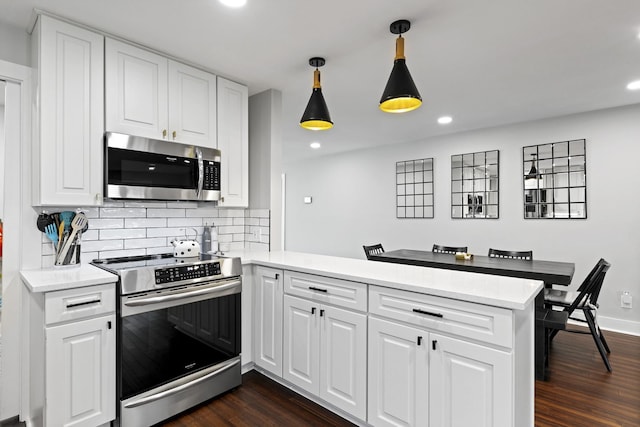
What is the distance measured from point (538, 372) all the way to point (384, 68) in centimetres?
279

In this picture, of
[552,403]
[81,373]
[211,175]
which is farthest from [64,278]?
[552,403]

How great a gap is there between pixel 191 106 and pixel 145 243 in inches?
45.9

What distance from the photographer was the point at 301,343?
2346 mm

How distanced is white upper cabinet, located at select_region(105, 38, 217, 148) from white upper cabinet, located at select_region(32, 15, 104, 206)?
0.28 ft

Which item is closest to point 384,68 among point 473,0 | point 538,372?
point 473,0

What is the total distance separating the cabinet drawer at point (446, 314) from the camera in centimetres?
149

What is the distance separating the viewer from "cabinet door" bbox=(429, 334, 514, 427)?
1483 mm

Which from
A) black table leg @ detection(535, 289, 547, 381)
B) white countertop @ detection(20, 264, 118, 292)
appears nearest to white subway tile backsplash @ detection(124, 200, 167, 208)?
white countertop @ detection(20, 264, 118, 292)

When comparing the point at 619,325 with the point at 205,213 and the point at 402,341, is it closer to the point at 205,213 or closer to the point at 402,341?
the point at 402,341

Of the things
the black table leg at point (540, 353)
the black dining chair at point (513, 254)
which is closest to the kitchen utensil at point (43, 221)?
the black table leg at point (540, 353)

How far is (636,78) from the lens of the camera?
3.05 meters

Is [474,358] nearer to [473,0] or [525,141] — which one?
[473,0]

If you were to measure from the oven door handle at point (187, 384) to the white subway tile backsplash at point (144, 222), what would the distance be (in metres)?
1.23

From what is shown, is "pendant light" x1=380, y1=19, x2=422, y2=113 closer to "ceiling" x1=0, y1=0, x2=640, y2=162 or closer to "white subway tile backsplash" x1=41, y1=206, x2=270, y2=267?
"ceiling" x1=0, y1=0, x2=640, y2=162
